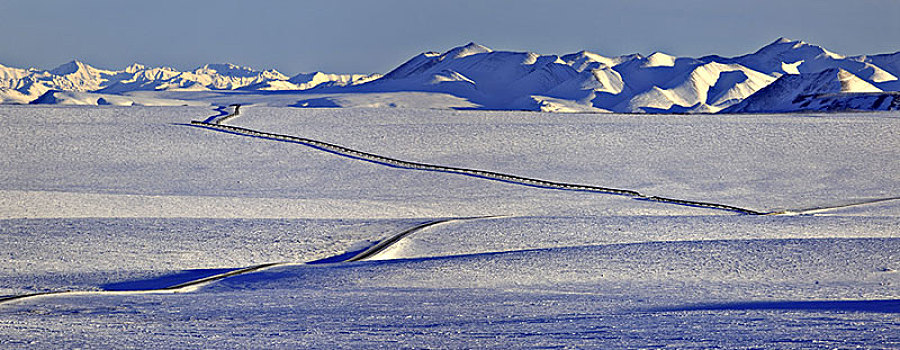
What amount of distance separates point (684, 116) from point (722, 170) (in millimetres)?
11276

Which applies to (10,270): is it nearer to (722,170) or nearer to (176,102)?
(722,170)

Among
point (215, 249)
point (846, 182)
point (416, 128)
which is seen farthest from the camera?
point (416, 128)

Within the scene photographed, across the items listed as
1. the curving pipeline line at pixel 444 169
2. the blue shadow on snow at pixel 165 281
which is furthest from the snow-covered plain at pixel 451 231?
the curving pipeline line at pixel 444 169

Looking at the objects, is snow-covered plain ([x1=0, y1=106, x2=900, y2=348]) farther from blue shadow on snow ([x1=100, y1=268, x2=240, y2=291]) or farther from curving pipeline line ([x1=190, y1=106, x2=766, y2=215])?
curving pipeline line ([x1=190, y1=106, x2=766, y2=215])

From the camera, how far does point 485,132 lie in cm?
4466

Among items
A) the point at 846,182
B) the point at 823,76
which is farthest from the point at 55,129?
the point at 823,76

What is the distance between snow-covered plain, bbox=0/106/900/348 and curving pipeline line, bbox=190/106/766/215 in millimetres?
689

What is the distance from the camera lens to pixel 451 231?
24422 mm

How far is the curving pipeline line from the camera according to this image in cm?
3234

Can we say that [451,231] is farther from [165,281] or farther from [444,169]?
[444,169]

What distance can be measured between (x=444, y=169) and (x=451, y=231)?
12.6 metres

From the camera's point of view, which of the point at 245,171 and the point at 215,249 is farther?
the point at 245,171

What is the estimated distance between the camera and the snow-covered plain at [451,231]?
41.6 feet

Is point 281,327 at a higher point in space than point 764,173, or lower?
lower
